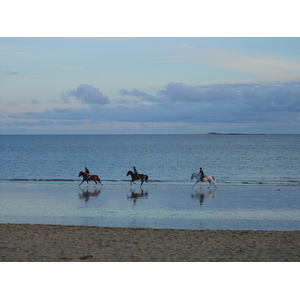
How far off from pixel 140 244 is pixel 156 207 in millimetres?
8650

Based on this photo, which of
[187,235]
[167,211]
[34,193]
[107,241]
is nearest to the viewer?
[107,241]

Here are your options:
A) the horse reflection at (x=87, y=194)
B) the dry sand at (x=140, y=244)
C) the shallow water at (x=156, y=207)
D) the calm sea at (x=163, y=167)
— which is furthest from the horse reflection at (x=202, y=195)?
the dry sand at (x=140, y=244)

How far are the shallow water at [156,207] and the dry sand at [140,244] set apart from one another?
197 cm

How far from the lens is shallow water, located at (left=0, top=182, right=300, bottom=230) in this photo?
56.0ft

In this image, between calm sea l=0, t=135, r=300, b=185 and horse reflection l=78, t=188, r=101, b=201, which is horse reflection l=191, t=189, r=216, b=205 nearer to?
horse reflection l=78, t=188, r=101, b=201

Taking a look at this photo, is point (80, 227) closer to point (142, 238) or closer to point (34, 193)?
point (142, 238)

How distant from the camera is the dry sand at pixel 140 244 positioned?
421 inches

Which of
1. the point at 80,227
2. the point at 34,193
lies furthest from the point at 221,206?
the point at 34,193

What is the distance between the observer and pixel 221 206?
21.5 meters

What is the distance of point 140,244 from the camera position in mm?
12375

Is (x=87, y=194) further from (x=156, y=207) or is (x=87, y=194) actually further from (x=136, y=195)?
(x=156, y=207)

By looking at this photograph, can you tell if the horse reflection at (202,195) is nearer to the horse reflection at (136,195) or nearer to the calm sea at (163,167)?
the horse reflection at (136,195)

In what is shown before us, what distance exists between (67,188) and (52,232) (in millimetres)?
16173

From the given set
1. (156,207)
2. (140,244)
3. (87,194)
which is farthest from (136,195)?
(140,244)
